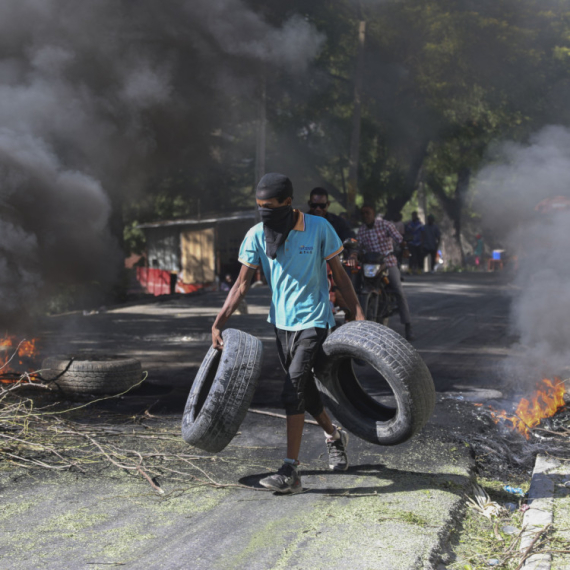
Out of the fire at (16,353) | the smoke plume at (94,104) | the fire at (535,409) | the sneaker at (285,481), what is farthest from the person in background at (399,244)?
the sneaker at (285,481)

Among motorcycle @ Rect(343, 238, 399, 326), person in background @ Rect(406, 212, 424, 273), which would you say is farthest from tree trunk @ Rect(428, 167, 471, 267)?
motorcycle @ Rect(343, 238, 399, 326)

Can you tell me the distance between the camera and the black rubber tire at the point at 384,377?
3707 mm

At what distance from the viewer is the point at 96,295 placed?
48.9 feet

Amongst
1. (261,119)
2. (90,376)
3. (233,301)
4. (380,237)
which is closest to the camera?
(233,301)

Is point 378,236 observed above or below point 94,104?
below

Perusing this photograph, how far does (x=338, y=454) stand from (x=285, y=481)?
1.63 ft

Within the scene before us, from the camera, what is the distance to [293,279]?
3.82 m

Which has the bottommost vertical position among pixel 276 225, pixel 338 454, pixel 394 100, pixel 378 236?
pixel 338 454

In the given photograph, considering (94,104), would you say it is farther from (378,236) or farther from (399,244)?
(399,244)

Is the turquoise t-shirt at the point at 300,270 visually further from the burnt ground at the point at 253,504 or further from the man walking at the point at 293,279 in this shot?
the burnt ground at the point at 253,504

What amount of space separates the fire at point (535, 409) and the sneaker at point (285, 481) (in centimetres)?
199

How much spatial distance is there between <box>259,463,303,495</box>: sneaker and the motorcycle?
15.0 feet

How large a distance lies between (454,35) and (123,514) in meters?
18.1

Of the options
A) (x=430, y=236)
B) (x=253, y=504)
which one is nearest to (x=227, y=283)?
(x=430, y=236)
